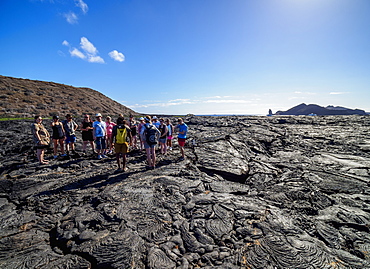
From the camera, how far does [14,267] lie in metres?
2.52

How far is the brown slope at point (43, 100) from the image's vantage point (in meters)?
21.8

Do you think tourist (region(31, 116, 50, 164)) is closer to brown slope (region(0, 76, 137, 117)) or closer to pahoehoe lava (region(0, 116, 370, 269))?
pahoehoe lava (region(0, 116, 370, 269))

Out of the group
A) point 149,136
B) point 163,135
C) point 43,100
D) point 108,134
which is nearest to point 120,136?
point 149,136

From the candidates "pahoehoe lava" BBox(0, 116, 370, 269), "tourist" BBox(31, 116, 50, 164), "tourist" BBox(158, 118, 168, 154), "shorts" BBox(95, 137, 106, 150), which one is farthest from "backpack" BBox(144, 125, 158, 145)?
"tourist" BBox(31, 116, 50, 164)

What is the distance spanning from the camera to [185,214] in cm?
387

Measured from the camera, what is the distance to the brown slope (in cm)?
2184

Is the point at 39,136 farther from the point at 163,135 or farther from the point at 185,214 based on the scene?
the point at 185,214

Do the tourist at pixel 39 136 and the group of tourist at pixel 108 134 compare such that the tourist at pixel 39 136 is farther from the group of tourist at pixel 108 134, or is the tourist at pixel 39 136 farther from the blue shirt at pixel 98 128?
the blue shirt at pixel 98 128

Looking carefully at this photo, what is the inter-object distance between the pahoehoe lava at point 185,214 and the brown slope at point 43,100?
21.2 meters

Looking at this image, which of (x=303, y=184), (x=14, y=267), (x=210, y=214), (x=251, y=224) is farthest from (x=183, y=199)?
(x=303, y=184)

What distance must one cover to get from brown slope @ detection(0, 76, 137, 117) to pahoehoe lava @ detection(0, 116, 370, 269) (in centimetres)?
2116

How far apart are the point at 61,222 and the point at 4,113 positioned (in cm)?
2676

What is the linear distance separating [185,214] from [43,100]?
33.5 m

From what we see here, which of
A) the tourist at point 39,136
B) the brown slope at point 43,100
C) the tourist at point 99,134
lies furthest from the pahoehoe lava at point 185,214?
the brown slope at point 43,100
